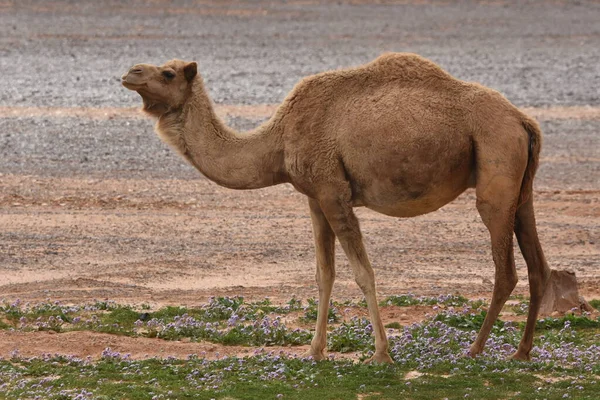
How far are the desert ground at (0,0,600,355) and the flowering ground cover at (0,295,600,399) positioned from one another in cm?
72

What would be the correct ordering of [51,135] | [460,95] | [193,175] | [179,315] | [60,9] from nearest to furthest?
[460,95]
[179,315]
[193,175]
[51,135]
[60,9]

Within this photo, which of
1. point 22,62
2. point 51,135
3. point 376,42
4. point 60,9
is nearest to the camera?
point 51,135

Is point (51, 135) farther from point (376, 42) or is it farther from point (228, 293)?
point (376, 42)

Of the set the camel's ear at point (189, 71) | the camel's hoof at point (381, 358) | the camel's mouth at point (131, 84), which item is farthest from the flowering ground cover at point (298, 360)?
the camel's ear at point (189, 71)

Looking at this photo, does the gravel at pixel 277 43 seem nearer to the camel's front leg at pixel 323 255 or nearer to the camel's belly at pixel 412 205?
the camel's front leg at pixel 323 255

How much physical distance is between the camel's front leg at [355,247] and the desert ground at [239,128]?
9.64ft

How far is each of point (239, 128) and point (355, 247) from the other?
42.3ft

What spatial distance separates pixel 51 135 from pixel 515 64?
40.9 ft

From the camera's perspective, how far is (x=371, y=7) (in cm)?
4100

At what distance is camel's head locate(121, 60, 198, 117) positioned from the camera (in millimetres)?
11125

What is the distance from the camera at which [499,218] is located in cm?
1062

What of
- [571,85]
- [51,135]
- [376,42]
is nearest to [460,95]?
[51,135]

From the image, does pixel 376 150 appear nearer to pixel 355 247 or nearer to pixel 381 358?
pixel 355 247

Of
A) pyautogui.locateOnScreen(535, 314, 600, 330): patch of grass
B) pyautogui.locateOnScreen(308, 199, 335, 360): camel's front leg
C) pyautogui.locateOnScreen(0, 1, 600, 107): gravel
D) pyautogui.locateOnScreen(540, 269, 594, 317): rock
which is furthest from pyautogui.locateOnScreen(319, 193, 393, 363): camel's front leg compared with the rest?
pyautogui.locateOnScreen(0, 1, 600, 107): gravel
